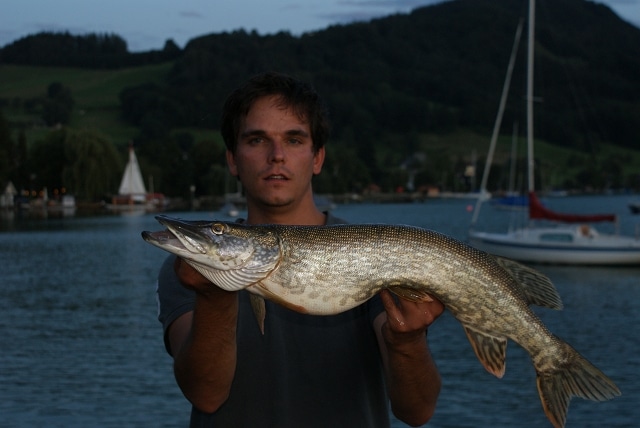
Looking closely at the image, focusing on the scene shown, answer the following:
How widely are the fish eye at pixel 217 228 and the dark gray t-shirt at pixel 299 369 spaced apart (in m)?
0.67

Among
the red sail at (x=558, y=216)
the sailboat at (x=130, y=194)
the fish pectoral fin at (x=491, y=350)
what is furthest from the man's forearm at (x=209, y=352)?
the sailboat at (x=130, y=194)

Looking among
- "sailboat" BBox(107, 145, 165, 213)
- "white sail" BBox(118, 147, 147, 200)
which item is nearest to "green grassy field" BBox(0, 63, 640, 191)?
"sailboat" BBox(107, 145, 165, 213)

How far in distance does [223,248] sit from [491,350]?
1.13 m

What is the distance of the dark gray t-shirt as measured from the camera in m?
3.93

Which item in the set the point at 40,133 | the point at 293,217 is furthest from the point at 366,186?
the point at 293,217

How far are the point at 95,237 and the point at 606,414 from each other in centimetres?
4800

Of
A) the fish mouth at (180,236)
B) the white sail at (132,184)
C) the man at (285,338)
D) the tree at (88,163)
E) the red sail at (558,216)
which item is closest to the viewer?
the fish mouth at (180,236)

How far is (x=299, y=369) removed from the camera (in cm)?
397

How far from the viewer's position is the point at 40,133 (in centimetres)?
15712

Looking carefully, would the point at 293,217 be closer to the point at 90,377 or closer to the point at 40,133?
the point at 90,377

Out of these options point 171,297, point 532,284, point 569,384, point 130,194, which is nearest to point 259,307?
point 171,297

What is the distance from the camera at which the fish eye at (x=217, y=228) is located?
340cm

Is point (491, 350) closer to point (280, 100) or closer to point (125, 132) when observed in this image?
point (280, 100)

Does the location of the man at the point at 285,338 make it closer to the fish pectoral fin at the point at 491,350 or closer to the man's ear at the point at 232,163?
the man's ear at the point at 232,163
